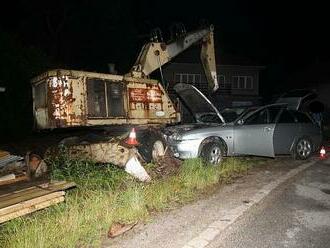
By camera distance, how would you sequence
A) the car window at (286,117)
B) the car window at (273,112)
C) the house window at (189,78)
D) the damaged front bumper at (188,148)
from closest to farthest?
the damaged front bumper at (188,148)
the car window at (273,112)
the car window at (286,117)
the house window at (189,78)

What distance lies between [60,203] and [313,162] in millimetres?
6941

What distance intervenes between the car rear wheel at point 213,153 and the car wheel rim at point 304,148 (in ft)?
8.16

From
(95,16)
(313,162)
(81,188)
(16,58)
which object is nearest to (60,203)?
(81,188)

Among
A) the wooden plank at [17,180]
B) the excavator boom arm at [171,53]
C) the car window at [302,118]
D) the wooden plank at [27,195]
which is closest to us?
the wooden plank at [27,195]

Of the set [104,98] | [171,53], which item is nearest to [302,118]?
[171,53]

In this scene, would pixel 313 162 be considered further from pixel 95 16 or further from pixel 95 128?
pixel 95 16

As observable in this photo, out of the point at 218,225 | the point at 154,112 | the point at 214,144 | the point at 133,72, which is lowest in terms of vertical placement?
the point at 218,225

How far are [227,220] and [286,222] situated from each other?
2.74ft

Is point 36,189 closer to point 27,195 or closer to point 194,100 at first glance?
point 27,195

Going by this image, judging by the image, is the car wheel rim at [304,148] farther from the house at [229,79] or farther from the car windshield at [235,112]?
→ the house at [229,79]

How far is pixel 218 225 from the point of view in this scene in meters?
Answer: 5.80

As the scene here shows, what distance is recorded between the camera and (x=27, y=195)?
6.12 metres

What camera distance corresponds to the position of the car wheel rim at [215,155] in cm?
996

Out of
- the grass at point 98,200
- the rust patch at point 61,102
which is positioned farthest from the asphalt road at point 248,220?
the rust patch at point 61,102
